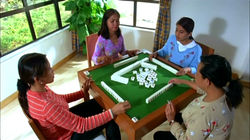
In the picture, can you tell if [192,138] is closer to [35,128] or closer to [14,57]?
[35,128]

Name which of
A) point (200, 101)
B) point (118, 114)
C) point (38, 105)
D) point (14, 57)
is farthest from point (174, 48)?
point (14, 57)

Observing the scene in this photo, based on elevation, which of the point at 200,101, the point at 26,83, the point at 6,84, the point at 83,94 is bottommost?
the point at 6,84

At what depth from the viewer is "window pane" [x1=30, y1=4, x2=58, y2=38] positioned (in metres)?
2.69

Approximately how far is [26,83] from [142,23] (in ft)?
8.48

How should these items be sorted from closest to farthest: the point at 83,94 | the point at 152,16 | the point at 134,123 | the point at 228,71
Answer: the point at 228,71
the point at 134,123
the point at 83,94
the point at 152,16

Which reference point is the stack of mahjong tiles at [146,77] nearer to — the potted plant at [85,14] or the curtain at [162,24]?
the curtain at [162,24]

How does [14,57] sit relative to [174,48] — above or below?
below

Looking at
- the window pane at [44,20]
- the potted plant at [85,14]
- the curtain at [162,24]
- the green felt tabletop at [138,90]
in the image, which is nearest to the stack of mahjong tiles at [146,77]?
the green felt tabletop at [138,90]

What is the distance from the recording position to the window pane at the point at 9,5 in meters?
2.16

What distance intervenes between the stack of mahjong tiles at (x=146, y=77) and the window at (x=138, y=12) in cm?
180

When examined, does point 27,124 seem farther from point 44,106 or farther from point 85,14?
point 85,14

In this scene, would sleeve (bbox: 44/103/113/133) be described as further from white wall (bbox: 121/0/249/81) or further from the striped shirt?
white wall (bbox: 121/0/249/81)

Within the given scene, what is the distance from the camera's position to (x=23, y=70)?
3.18 feet

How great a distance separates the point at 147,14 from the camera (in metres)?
3.17
